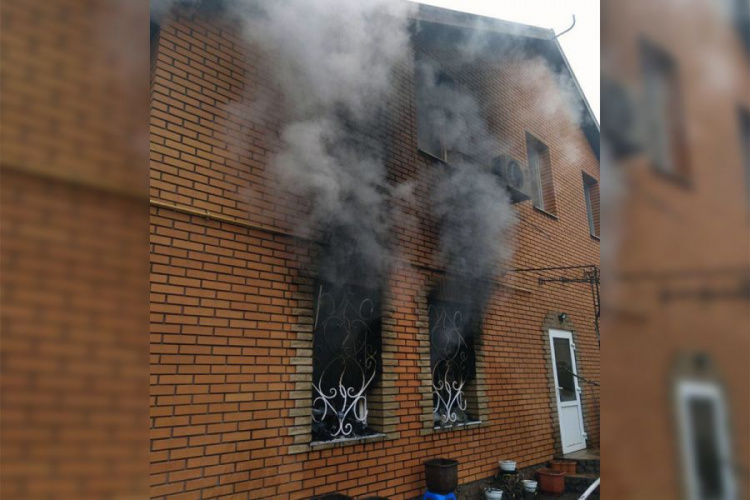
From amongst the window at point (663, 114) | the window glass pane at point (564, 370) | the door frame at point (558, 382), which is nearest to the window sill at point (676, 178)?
the window at point (663, 114)

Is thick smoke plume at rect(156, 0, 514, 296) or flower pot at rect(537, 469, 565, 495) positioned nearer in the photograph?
thick smoke plume at rect(156, 0, 514, 296)

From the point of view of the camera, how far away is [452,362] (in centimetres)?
645

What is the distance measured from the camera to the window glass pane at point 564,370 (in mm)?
8656

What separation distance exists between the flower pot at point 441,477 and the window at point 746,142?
212 inches

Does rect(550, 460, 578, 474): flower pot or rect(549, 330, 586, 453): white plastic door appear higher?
rect(549, 330, 586, 453): white plastic door

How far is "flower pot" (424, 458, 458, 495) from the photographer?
5.14m

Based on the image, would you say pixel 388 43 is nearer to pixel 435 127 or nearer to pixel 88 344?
pixel 435 127

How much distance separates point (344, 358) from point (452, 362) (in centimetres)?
193

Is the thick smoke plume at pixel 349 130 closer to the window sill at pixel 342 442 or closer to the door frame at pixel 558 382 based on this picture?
the window sill at pixel 342 442

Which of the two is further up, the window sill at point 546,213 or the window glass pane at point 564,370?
the window sill at point 546,213

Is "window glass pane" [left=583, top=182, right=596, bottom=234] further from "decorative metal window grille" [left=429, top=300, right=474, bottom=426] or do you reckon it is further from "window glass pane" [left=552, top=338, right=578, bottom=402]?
"decorative metal window grille" [left=429, top=300, right=474, bottom=426]

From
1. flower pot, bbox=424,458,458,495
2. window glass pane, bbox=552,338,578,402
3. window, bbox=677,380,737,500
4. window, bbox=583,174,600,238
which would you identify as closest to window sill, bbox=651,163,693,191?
window, bbox=677,380,737,500

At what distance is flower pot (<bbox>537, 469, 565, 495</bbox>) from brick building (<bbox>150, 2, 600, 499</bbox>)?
1.34 ft

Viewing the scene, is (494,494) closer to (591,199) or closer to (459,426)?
(459,426)
